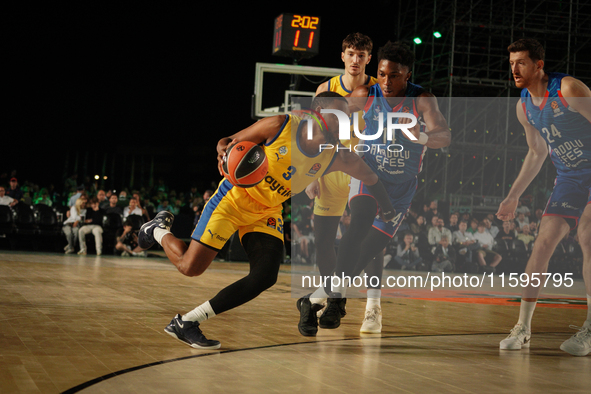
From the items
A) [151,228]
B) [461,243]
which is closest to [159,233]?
[151,228]

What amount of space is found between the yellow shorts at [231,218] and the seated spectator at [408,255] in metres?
4.47

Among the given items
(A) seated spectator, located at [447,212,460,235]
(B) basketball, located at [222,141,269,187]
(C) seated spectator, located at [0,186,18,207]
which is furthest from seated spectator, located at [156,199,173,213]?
(B) basketball, located at [222,141,269,187]

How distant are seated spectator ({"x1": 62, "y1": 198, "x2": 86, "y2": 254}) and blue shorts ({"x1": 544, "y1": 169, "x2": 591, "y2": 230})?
31.6 ft

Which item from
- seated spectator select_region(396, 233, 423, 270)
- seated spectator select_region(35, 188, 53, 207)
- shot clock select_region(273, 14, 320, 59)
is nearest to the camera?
seated spectator select_region(396, 233, 423, 270)

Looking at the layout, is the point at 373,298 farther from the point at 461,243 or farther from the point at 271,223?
the point at 461,243

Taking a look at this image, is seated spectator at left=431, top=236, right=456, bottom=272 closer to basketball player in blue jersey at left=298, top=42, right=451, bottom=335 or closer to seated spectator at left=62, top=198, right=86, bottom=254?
basketball player in blue jersey at left=298, top=42, right=451, bottom=335

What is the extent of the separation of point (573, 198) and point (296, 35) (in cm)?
881

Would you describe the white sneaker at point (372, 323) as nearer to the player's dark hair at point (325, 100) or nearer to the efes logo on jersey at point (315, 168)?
the efes logo on jersey at point (315, 168)

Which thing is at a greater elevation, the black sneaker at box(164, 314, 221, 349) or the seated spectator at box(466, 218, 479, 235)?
the seated spectator at box(466, 218, 479, 235)

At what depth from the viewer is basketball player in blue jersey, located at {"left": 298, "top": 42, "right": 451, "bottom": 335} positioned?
14.9 ft

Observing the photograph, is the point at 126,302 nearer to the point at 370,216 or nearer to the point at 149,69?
the point at 370,216

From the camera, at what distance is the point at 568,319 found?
585cm

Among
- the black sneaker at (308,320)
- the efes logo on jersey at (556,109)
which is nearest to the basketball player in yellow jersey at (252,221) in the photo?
the black sneaker at (308,320)

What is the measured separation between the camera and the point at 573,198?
165 inches
